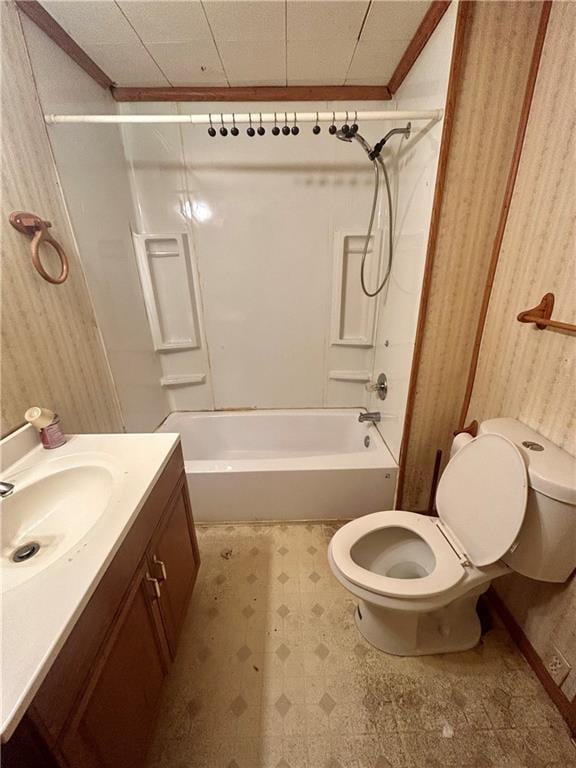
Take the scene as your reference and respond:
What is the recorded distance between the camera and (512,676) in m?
1.13

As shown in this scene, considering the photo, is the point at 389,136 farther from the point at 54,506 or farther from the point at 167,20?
the point at 54,506

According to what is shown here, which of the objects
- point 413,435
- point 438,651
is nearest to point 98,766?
point 438,651

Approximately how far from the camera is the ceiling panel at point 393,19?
3.57 ft

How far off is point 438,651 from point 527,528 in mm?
641

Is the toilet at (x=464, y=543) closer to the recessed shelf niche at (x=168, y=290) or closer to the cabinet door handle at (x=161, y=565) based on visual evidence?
the cabinet door handle at (x=161, y=565)

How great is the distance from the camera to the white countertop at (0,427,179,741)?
459 mm

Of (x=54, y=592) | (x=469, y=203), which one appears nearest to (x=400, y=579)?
(x=54, y=592)

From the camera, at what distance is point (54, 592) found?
0.58m

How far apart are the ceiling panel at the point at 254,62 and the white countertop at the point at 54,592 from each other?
1.68 meters

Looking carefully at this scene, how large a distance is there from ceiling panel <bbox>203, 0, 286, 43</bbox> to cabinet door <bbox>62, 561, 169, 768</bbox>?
1.84 metres

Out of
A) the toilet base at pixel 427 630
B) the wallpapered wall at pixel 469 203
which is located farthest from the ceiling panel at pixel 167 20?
the toilet base at pixel 427 630

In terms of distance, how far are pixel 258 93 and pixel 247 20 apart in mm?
503

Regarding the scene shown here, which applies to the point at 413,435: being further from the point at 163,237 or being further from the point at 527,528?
the point at 163,237

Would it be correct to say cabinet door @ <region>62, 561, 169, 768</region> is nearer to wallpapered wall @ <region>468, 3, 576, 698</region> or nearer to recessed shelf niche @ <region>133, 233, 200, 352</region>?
wallpapered wall @ <region>468, 3, 576, 698</region>
